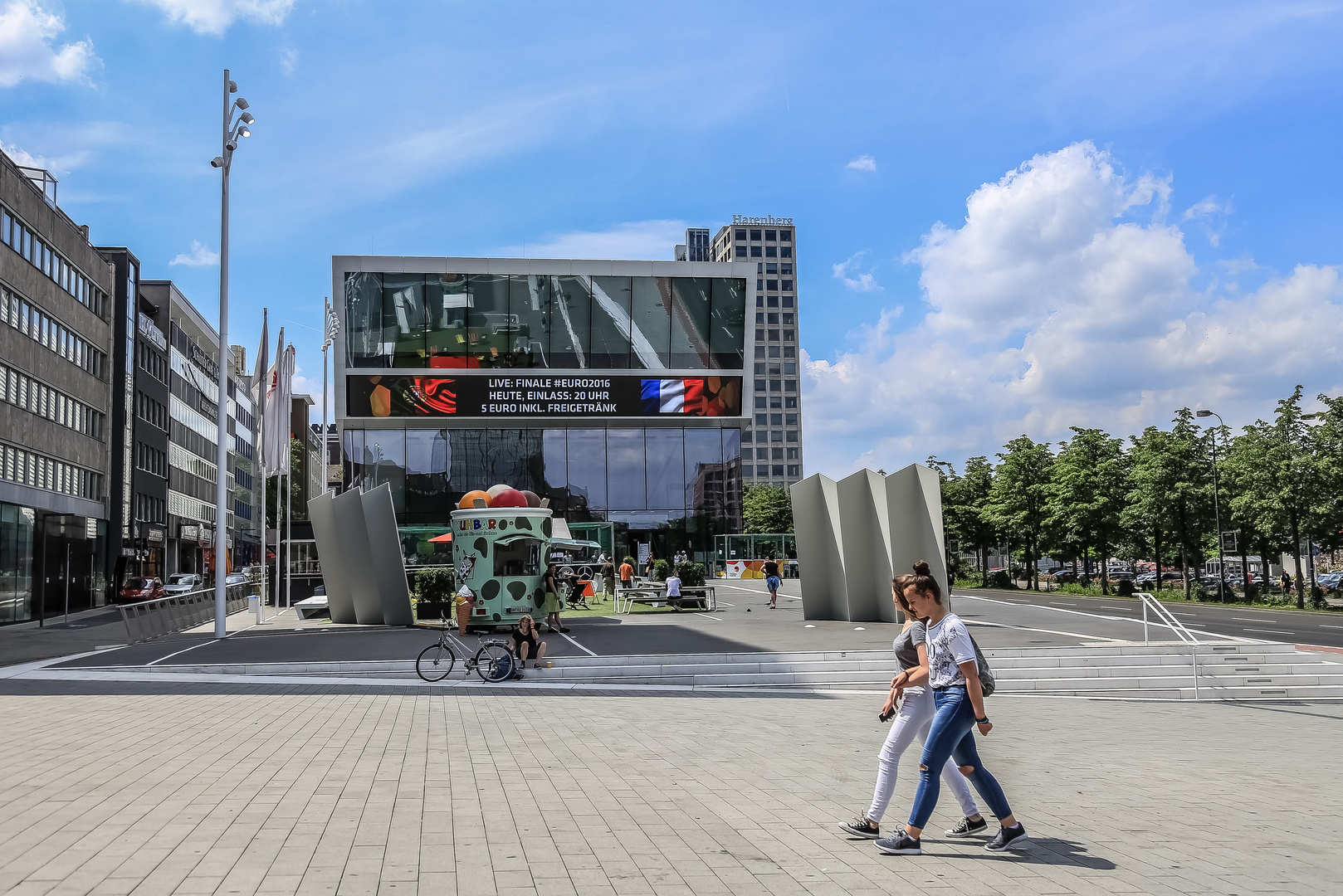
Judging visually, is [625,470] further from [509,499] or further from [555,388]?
[509,499]

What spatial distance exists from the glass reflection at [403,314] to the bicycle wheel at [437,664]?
4397cm

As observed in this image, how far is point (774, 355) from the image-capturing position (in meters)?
172

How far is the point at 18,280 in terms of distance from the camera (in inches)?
1522

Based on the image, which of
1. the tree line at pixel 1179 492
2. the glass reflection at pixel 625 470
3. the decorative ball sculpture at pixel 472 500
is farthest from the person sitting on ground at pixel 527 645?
the glass reflection at pixel 625 470

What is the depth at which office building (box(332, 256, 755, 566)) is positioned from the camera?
6031 centimetres

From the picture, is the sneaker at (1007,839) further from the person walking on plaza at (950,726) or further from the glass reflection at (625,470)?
the glass reflection at (625,470)

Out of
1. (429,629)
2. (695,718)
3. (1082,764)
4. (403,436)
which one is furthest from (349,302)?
(1082,764)

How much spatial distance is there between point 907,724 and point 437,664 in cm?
1246

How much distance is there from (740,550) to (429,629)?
39304mm

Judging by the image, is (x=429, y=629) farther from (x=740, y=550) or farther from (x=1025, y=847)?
(x=740, y=550)

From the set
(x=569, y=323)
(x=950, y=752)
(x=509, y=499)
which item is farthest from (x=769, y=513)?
(x=950, y=752)

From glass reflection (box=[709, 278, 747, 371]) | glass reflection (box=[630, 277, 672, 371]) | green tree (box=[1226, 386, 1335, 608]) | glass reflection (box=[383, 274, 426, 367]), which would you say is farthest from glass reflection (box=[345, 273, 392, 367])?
green tree (box=[1226, 386, 1335, 608])

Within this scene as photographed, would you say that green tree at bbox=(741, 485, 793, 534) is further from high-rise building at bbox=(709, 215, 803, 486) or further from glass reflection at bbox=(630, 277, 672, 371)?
glass reflection at bbox=(630, 277, 672, 371)

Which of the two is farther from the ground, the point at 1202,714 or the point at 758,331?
the point at 758,331
